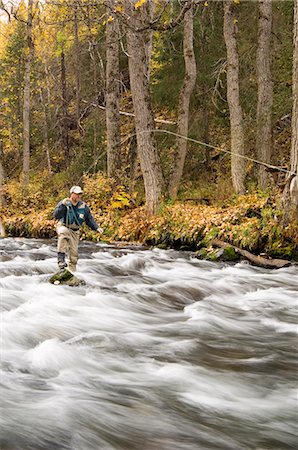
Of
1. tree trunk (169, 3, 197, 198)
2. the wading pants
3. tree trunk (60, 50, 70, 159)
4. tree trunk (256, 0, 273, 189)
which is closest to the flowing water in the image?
the wading pants

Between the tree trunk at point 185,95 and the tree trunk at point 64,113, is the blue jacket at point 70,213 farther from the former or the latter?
the tree trunk at point 64,113

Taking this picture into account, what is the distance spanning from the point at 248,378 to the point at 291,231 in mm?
6000

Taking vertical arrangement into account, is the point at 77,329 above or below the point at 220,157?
below

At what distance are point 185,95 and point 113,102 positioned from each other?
2635mm

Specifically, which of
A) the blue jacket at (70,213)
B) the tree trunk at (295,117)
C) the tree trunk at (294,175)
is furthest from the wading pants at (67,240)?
the tree trunk at (295,117)

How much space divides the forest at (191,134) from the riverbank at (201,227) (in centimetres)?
3

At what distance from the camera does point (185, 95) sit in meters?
17.6

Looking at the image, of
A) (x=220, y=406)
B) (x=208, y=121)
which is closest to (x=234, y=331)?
(x=220, y=406)

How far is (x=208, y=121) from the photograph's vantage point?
20.3 m

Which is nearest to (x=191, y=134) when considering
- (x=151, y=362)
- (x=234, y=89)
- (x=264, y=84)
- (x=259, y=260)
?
(x=234, y=89)

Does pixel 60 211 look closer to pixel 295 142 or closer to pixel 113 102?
pixel 295 142

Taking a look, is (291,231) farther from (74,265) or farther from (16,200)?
(16,200)

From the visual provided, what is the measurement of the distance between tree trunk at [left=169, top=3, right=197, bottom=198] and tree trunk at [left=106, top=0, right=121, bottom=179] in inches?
81.9

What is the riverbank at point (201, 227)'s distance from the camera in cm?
1097
